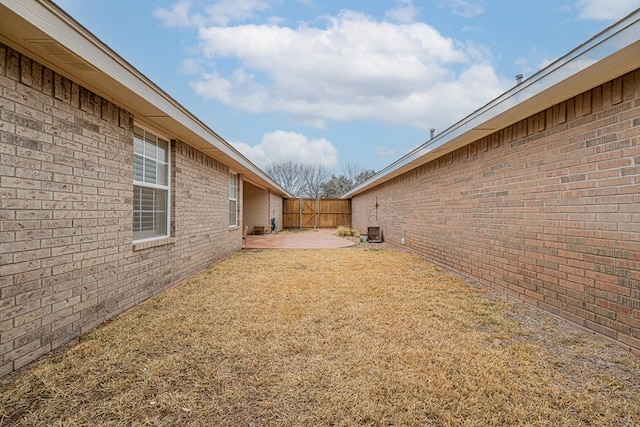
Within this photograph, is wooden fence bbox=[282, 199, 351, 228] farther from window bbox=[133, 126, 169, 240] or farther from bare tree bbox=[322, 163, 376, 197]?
window bbox=[133, 126, 169, 240]

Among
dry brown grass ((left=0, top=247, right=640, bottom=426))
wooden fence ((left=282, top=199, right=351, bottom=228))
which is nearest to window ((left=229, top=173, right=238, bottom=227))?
dry brown grass ((left=0, top=247, right=640, bottom=426))

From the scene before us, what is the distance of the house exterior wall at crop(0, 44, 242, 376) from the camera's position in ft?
7.38

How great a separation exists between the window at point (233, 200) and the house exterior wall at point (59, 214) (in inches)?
Result: 181

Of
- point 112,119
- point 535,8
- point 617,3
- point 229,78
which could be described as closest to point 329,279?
point 112,119

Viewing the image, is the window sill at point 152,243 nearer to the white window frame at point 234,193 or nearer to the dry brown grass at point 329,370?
the dry brown grass at point 329,370

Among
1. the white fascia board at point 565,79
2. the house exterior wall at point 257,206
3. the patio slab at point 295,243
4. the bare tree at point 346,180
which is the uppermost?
the bare tree at point 346,180

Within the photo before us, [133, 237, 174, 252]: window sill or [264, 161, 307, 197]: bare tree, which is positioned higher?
[264, 161, 307, 197]: bare tree

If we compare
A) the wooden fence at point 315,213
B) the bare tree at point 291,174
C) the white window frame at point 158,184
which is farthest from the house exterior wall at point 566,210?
the bare tree at point 291,174

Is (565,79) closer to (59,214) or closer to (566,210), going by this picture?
(566,210)

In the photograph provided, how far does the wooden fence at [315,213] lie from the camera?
67.2 ft

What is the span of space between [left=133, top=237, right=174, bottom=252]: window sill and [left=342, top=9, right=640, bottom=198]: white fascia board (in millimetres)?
5397

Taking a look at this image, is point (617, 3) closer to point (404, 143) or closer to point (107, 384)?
point (107, 384)

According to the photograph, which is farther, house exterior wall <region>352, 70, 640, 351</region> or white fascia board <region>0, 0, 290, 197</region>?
house exterior wall <region>352, 70, 640, 351</region>

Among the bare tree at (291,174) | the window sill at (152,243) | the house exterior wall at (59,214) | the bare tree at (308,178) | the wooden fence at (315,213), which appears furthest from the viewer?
the bare tree at (291,174)
